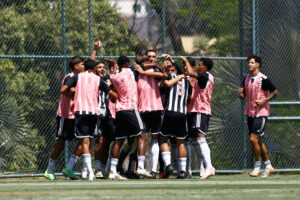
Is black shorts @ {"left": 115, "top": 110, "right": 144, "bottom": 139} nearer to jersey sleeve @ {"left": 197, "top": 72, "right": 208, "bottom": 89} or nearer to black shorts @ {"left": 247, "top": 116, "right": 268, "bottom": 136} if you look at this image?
jersey sleeve @ {"left": 197, "top": 72, "right": 208, "bottom": 89}

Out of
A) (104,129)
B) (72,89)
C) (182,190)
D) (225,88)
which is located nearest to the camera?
(182,190)

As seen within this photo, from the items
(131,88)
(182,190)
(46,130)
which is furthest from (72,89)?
(182,190)

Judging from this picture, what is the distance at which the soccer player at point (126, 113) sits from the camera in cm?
1146

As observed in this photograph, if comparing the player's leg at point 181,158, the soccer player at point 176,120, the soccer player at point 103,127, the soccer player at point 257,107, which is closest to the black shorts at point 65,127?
the soccer player at point 103,127

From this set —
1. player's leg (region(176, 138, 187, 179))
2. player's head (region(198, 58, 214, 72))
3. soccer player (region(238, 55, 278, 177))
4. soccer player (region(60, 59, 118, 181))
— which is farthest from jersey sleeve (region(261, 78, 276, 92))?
soccer player (region(60, 59, 118, 181))

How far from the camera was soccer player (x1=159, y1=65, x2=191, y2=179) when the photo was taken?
458 inches

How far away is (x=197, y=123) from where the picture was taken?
39.1 feet

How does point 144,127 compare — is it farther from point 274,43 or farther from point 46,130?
point 274,43

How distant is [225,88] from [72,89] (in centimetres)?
446

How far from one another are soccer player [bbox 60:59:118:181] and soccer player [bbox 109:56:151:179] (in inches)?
16.9

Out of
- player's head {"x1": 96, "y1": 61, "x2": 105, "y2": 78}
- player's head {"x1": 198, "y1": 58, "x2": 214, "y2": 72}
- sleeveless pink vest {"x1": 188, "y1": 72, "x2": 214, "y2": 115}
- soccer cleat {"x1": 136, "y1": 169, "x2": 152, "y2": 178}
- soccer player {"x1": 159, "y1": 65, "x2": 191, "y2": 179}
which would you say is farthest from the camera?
player's head {"x1": 96, "y1": 61, "x2": 105, "y2": 78}

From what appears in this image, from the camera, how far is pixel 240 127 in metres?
14.9

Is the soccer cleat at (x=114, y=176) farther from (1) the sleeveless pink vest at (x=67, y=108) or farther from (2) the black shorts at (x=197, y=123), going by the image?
(2) the black shorts at (x=197, y=123)

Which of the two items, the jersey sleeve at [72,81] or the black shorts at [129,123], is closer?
the jersey sleeve at [72,81]
